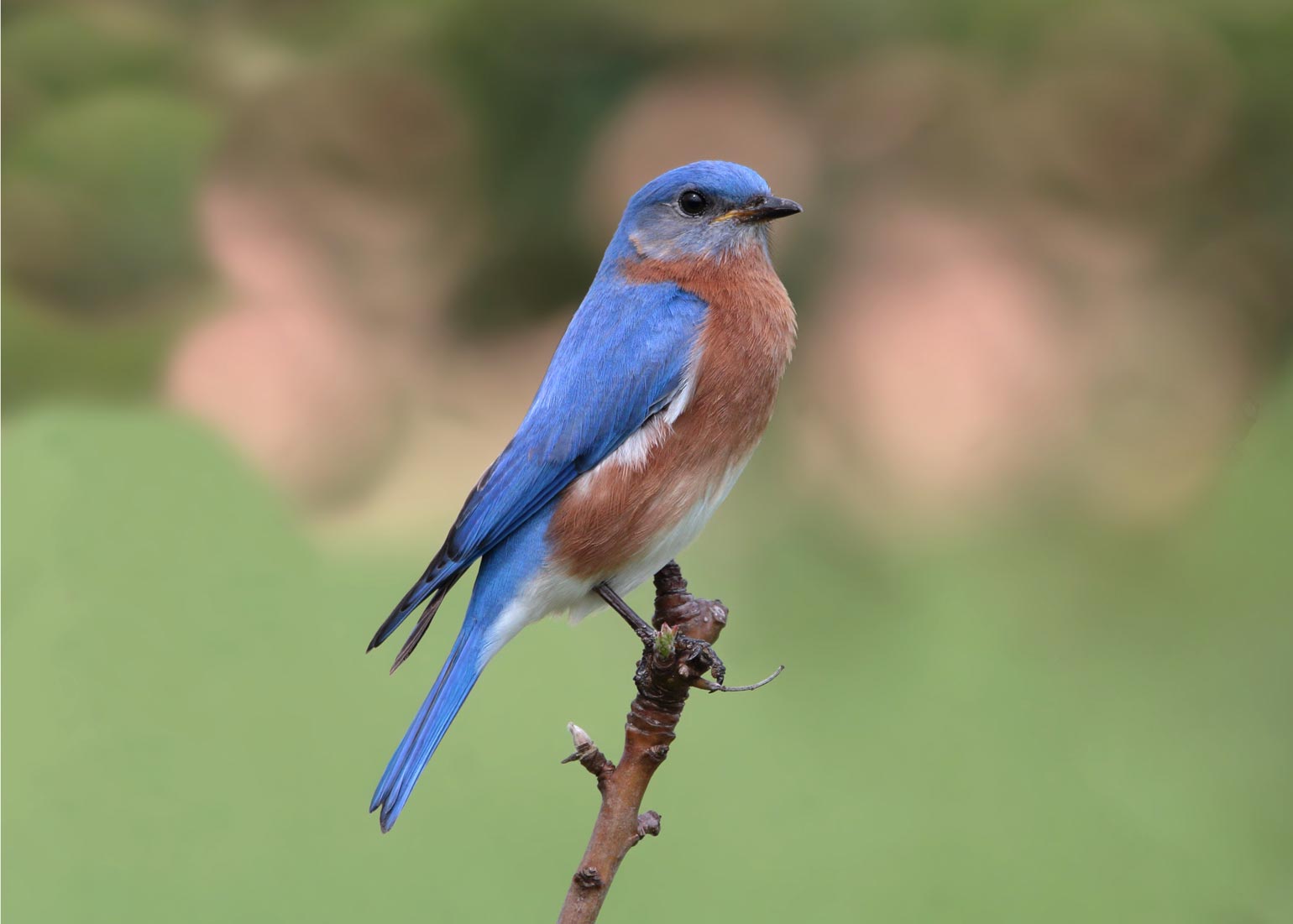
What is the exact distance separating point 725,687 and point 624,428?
602mm

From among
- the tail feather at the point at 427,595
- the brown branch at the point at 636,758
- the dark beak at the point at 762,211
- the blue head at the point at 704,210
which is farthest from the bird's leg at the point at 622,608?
the dark beak at the point at 762,211

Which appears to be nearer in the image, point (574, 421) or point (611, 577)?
point (574, 421)

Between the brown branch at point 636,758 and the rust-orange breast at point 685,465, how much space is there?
35 cm

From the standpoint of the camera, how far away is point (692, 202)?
3.03 metres

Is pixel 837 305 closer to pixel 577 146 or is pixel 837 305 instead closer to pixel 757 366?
pixel 577 146

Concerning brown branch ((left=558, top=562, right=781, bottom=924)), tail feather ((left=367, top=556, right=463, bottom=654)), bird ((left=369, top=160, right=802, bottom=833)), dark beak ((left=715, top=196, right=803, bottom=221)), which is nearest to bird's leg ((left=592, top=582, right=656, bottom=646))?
bird ((left=369, top=160, right=802, bottom=833))

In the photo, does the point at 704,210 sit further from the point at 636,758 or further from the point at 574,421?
the point at 636,758

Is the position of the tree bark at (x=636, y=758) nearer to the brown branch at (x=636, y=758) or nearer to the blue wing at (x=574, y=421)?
the brown branch at (x=636, y=758)

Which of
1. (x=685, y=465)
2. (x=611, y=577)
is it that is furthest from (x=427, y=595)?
(x=685, y=465)

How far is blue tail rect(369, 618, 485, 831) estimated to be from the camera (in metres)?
2.45

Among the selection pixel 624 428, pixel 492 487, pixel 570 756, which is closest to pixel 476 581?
pixel 492 487

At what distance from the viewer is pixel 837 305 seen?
4.77 m

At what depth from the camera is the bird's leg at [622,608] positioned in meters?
2.73

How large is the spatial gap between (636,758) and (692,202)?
1283mm
